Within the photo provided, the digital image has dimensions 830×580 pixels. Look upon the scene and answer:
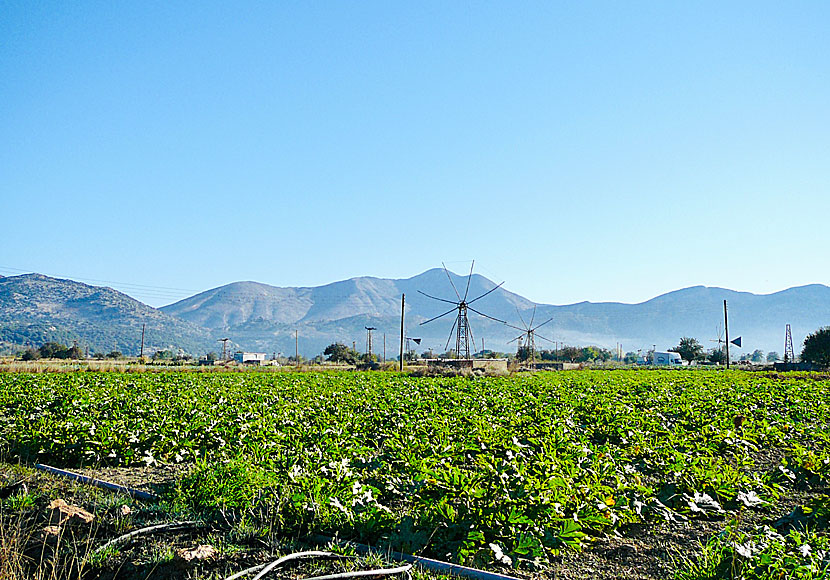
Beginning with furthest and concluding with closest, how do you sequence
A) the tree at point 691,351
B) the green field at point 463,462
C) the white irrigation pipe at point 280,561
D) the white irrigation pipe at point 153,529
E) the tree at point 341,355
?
the tree at point 691,351 < the tree at point 341,355 < the green field at point 463,462 < the white irrigation pipe at point 153,529 < the white irrigation pipe at point 280,561

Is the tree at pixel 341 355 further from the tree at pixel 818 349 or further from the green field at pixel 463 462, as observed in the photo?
Result: the green field at pixel 463 462

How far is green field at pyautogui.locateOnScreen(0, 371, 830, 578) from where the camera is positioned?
625cm

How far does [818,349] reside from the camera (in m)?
78.2

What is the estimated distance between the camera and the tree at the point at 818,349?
75.8m

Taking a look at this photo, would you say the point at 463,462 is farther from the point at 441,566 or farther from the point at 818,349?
the point at 818,349

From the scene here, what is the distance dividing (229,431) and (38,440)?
327 cm

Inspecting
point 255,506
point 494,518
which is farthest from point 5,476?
point 494,518

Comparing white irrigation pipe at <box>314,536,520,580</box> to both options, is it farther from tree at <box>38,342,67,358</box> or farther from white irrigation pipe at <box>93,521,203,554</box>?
tree at <box>38,342,67,358</box>

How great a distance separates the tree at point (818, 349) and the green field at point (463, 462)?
225 ft

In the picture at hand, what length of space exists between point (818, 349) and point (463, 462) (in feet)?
277

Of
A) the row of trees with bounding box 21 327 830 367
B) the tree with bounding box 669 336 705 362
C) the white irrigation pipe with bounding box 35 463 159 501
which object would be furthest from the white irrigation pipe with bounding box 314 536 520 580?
the tree with bounding box 669 336 705 362

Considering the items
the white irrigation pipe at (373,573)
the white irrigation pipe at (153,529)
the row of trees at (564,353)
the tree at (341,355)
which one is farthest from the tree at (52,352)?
the white irrigation pipe at (373,573)

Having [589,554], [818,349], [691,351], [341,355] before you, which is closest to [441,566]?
[589,554]

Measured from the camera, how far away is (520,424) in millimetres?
14344
